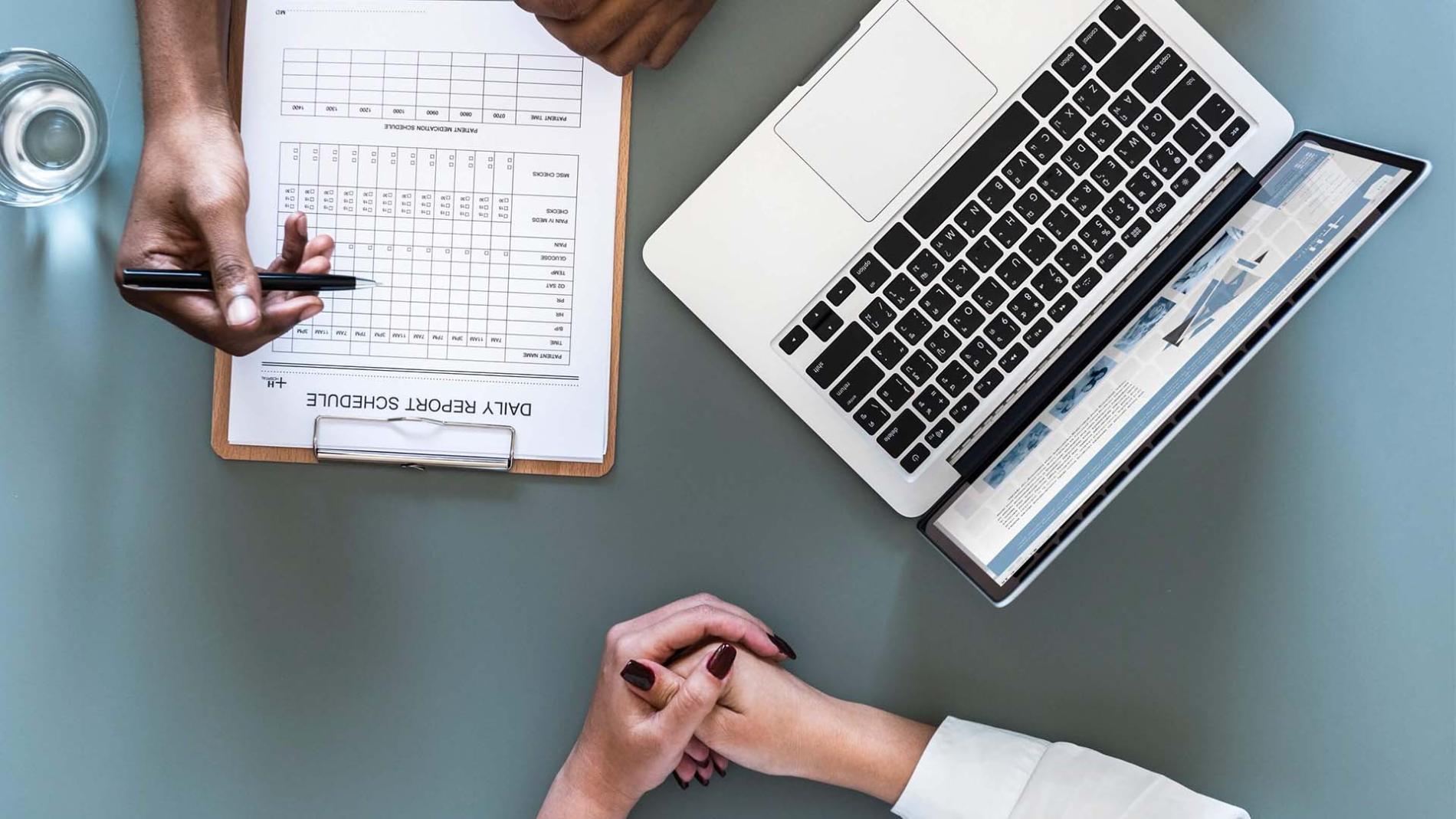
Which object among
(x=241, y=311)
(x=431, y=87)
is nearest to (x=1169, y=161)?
(x=431, y=87)

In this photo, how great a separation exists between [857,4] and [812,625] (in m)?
0.51

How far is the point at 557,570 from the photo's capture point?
2.61ft

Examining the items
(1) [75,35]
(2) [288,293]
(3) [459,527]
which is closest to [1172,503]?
(3) [459,527]

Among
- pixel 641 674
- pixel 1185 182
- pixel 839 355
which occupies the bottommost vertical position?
pixel 641 674

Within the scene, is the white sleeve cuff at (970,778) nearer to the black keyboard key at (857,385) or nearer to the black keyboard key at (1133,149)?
the black keyboard key at (857,385)

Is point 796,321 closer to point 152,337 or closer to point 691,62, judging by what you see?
point 691,62

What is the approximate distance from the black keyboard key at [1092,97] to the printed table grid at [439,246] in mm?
407

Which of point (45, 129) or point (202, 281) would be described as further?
point (45, 129)

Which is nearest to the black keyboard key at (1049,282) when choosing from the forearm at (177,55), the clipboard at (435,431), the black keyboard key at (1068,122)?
the black keyboard key at (1068,122)

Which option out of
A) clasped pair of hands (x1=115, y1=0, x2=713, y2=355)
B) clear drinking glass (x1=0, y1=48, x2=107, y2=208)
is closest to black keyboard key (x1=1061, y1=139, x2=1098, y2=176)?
clasped pair of hands (x1=115, y1=0, x2=713, y2=355)

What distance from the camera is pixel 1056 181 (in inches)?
28.8

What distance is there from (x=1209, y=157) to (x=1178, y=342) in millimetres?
175

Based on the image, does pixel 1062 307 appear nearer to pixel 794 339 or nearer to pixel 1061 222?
pixel 1061 222

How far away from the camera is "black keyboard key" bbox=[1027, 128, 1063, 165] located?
2.39ft
